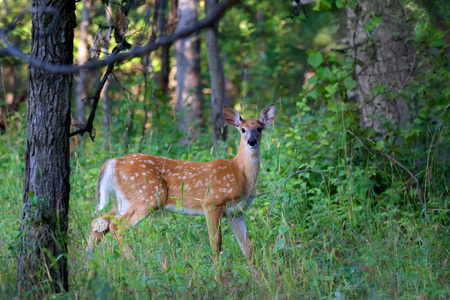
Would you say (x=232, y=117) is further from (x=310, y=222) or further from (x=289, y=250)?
(x=289, y=250)

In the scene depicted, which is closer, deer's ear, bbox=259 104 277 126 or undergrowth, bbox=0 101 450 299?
undergrowth, bbox=0 101 450 299

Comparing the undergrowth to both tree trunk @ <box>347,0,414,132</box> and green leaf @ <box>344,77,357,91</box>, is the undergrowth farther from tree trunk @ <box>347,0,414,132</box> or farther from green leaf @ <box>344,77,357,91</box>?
tree trunk @ <box>347,0,414,132</box>

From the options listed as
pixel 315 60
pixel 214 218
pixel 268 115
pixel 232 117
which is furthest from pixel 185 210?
pixel 315 60

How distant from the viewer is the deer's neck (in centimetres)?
500

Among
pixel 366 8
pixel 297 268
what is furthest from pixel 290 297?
pixel 366 8

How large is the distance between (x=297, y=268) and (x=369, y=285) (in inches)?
19.8

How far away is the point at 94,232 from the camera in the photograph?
461 cm

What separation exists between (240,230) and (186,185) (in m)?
0.70

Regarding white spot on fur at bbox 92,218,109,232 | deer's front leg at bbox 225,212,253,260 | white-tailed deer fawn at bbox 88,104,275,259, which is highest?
white-tailed deer fawn at bbox 88,104,275,259

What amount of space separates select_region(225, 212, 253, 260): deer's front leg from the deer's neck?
0.26 m

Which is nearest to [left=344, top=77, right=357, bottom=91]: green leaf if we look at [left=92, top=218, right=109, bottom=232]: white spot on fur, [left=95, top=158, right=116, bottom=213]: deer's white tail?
[left=95, top=158, right=116, bottom=213]: deer's white tail

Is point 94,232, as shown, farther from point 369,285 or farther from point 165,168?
point 369,285

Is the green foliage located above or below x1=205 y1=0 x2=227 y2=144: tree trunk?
below

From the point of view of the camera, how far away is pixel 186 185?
199 inches
